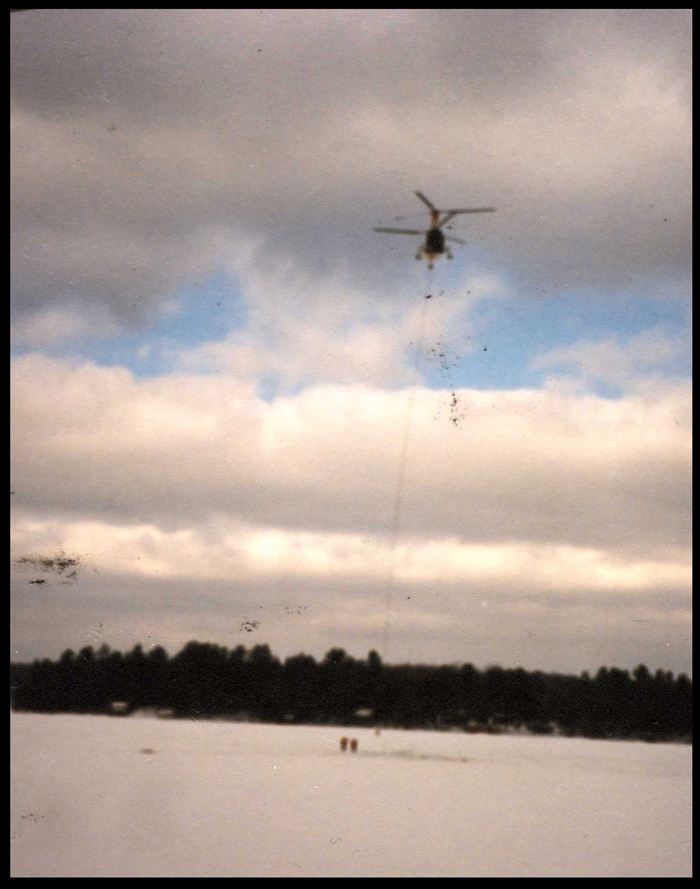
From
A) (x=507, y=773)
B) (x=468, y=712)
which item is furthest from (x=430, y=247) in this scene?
(x=507, y=773)

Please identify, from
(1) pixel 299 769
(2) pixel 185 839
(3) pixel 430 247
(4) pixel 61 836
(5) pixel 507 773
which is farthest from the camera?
(5) pixel 507 773

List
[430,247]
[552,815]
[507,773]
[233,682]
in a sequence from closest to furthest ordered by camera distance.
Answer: [430,247] < [233,682] < [552,815] < [507,773]

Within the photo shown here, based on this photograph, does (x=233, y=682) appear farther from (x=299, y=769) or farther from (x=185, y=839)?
(x=299, y=769)

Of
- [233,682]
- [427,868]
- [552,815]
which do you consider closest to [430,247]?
[427,868]

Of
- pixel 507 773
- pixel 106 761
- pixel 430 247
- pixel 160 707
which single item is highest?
pixel 430 247

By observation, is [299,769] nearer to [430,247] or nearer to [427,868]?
[427,868]

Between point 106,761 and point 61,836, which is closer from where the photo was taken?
point 61,836

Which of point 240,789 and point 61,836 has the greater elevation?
point 61,836
